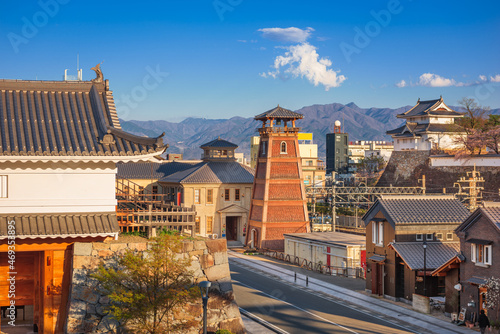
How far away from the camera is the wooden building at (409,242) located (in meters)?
41.1

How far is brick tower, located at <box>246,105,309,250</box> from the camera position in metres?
74.7

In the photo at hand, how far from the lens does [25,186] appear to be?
2133 cm

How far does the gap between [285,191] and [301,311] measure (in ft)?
121

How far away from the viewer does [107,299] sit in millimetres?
22125

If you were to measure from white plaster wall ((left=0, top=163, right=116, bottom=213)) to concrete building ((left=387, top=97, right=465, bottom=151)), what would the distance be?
87536mm

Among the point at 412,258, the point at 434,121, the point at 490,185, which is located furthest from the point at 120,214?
the point at 434,121

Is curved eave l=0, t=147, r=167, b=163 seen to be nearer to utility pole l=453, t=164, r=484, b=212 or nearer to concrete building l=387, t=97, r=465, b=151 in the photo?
utility pole l=453, t=164, r=484, b=212

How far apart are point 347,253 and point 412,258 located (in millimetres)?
14555

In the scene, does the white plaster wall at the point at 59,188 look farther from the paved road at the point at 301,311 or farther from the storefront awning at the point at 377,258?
the storefront awning at the point at 377,258

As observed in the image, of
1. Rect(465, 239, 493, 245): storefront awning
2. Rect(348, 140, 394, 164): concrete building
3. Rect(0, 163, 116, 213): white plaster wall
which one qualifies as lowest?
Rect(465, 239, 493, 245): storefront awning

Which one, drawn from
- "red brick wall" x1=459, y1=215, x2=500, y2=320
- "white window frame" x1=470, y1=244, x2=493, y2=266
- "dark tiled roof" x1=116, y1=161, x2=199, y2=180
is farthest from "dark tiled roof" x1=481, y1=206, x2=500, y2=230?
"dark tiled roof" x1=116, y1=161, x2=199, y2=180

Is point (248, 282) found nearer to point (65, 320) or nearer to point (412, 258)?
point (412, 258)

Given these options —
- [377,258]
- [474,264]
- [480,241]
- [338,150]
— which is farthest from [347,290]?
[338,150]

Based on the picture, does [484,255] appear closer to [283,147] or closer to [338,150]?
[283,147]
